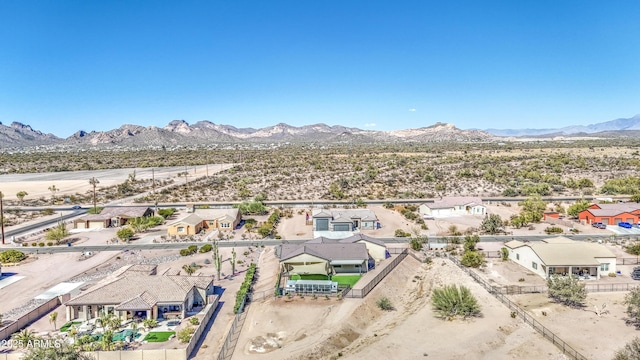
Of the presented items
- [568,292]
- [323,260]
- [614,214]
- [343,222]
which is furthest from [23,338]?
[614,214]

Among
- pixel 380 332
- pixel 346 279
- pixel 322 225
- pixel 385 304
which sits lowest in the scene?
pixel 380 332

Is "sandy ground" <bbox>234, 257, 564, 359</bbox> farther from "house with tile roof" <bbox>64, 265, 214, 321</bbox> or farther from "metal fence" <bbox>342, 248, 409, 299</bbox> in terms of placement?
"house with tile roof" <bbox>64, 265, 214, 321</bbox>

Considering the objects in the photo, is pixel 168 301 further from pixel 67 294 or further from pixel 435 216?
pixel 435 216

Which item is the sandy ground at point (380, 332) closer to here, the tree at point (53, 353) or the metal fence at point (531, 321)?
the metal fence at point (531, 321)

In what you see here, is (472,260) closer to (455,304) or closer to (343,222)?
(455,304)

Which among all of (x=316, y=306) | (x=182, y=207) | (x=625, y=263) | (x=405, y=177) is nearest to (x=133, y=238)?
(x=182, y=207)

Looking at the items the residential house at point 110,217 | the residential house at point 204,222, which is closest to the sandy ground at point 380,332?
the residential house at point 204,222

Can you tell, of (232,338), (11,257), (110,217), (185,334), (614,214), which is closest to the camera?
(185,334)
